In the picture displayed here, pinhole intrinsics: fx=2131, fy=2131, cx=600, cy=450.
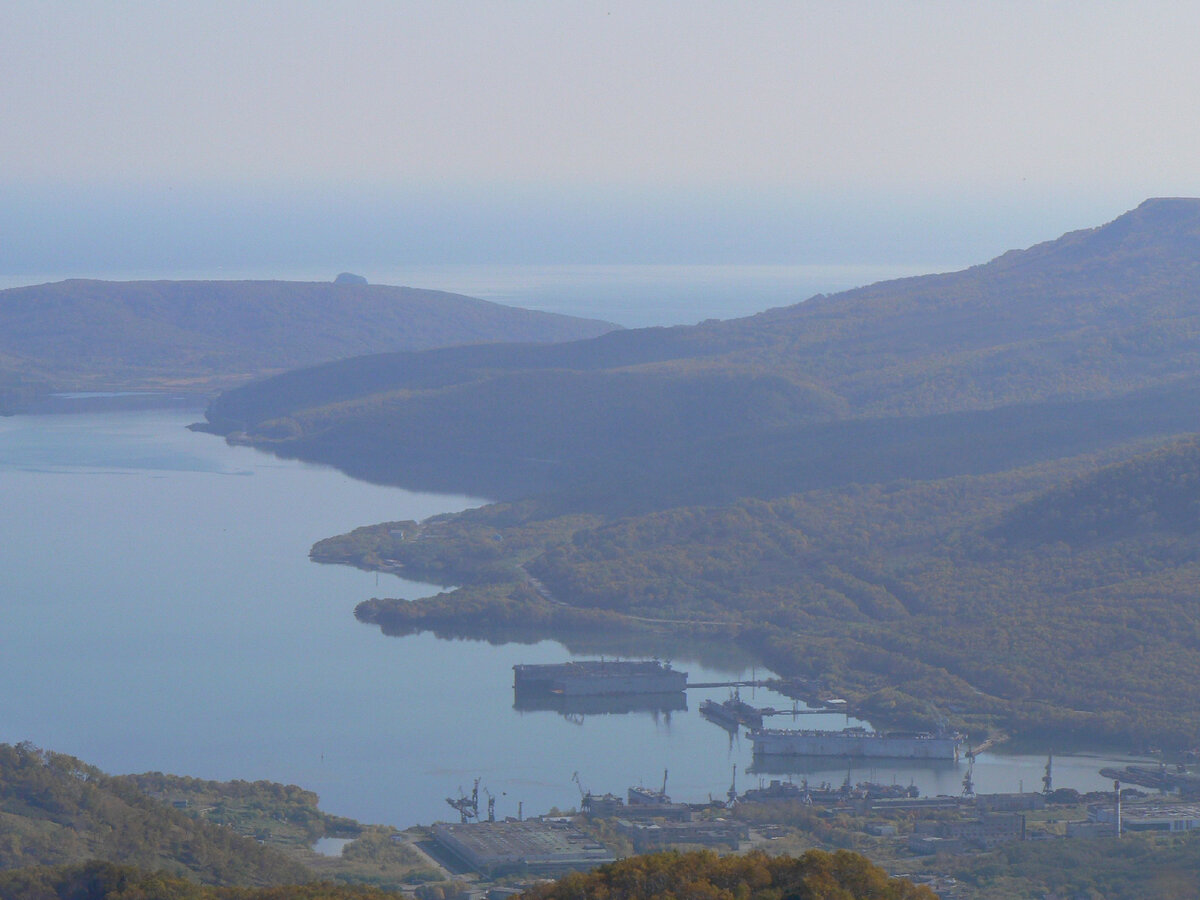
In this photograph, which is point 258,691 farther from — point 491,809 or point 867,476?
point 867,476

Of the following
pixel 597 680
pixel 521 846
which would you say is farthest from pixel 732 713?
pixel 521 846

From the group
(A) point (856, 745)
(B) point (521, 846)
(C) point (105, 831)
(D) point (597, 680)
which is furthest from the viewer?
(D) point (597, 680)

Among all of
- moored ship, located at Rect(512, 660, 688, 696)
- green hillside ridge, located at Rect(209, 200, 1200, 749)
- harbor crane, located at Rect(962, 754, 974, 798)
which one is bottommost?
harbor crane, located at Rect(962, 754, 974, 798)

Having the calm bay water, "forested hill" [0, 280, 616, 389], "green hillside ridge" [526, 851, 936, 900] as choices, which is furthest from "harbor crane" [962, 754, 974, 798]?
"forested hill" [0, 280, 616, 389]

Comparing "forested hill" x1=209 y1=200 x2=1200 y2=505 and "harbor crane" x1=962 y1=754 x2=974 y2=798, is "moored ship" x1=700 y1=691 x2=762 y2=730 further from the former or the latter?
"forested hill" x1=209 y1=200 x2=1200 y2=505

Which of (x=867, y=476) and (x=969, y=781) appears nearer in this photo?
(x=969, y=781)

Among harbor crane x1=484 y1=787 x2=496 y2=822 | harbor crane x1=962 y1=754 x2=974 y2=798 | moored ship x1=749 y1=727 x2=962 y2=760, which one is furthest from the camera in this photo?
moored ship x1=749 y1=727 x2=962 y2=760

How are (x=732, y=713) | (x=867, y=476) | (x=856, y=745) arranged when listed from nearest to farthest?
1. (x=856, y=745)
2. (x=732, y=713)
3. (x=867, y=476)
